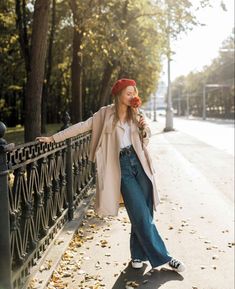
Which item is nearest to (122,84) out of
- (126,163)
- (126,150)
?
(126,150)

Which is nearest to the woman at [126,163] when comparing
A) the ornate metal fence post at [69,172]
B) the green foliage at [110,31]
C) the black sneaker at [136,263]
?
the black sneaker at [136,263]

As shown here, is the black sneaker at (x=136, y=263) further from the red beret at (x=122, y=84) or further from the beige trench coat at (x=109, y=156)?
the red beret at (x=122, y=84)

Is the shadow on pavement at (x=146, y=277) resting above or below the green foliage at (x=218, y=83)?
below

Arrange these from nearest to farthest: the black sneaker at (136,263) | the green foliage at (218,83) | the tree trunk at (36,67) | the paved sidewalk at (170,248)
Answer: the paved sidewalk at (170,248) → the black sneaker at (136,263) → the tree trunk at (36,67) → the green foliage at (218,83)

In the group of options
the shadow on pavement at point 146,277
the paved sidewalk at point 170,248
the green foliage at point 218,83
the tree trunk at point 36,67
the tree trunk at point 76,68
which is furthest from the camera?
the green foliage at point 218,83

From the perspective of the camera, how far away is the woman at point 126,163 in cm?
446

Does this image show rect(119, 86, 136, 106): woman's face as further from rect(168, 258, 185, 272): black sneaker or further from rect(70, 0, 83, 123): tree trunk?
rect(70, 0, 83, 123): tree trunk

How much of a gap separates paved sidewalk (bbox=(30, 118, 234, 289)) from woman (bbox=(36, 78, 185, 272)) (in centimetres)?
40

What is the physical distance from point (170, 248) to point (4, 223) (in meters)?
2.89

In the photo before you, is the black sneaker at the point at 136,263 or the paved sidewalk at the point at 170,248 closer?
the paved sidewalk at the point at 170,248

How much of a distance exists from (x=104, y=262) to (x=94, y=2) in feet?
31.0

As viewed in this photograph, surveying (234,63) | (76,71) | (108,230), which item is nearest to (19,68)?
(76,71)

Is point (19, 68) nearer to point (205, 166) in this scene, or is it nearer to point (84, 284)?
point (205, 166)

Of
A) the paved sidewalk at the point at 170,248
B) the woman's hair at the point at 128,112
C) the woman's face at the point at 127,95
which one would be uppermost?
the woman's face at the point at 127,95
